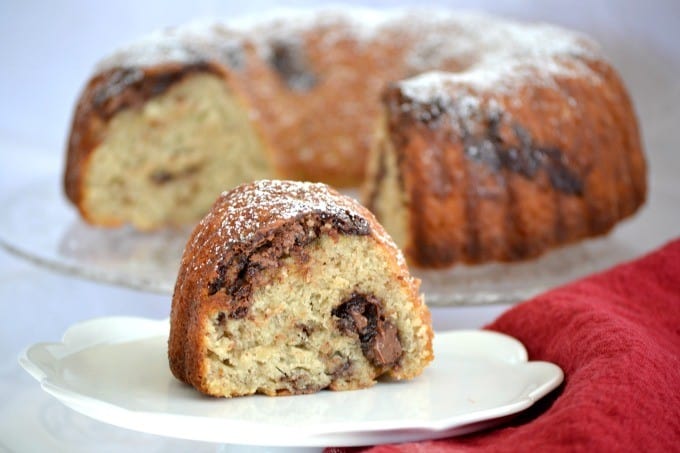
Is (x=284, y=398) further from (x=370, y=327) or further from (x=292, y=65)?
(x=292, y=65)

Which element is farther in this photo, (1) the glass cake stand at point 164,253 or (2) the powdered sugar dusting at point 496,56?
(2) the powdered sugar dusting at point 496,56

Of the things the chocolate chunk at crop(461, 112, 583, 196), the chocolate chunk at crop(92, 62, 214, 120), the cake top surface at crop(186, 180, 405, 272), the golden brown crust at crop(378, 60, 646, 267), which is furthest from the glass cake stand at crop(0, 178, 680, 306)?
the cake top surface at crop(186, 180, 405, 272)

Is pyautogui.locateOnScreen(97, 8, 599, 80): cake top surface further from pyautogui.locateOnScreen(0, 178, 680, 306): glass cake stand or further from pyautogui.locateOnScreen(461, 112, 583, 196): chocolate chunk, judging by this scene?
pyautogui.locateOnScreen(0, 178, 680, 306): glass cake stand

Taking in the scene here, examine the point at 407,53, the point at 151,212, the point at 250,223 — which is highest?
the point at 250,223

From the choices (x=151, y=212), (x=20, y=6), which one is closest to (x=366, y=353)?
(x=151, y=212)

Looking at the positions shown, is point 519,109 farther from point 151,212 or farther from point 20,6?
point 20,6

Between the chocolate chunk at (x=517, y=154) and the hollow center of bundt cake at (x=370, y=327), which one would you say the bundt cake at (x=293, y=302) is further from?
the chocolate chunk at (x=517, y=154)

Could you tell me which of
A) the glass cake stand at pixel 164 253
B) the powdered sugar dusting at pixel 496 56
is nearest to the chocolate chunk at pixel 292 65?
the powdered sugar dusting at pixel 496 56
